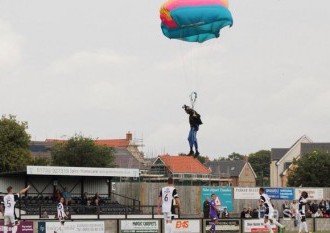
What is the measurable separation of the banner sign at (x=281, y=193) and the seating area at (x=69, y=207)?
10871mm

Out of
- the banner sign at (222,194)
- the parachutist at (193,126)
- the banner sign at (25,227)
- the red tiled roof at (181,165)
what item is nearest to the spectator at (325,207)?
the banner sign at (222,194)

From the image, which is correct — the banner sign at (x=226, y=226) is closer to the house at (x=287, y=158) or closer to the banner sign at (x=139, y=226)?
the banner sign at (x=139, y=226)

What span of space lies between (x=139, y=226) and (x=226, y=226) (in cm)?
416

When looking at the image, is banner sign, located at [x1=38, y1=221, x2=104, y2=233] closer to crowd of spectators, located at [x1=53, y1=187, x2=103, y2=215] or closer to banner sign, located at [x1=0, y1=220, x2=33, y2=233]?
banner sign, located at [x1=0, y1=220, x2=33, y2=233]

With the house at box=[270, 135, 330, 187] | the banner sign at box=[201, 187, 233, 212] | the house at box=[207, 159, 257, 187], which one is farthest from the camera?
the house at box=[207, 159, 257, 187]

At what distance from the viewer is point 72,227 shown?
39.6 metres

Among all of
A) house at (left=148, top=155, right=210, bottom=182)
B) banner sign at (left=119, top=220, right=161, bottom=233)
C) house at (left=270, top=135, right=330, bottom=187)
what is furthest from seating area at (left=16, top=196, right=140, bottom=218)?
house at (left=270, top=135, right=330, bottom=187)

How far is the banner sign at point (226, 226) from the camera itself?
4109 cm

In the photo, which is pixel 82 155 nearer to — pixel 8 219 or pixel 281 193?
pixel 281 193

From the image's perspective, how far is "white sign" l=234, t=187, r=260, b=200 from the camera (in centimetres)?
6222

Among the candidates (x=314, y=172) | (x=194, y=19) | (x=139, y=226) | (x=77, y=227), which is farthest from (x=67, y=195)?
(x=314, y=172)

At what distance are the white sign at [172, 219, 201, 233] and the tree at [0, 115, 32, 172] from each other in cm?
6010

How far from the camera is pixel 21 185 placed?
5750 cm

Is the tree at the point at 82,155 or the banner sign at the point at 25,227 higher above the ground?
the tree at the point at 82,155
